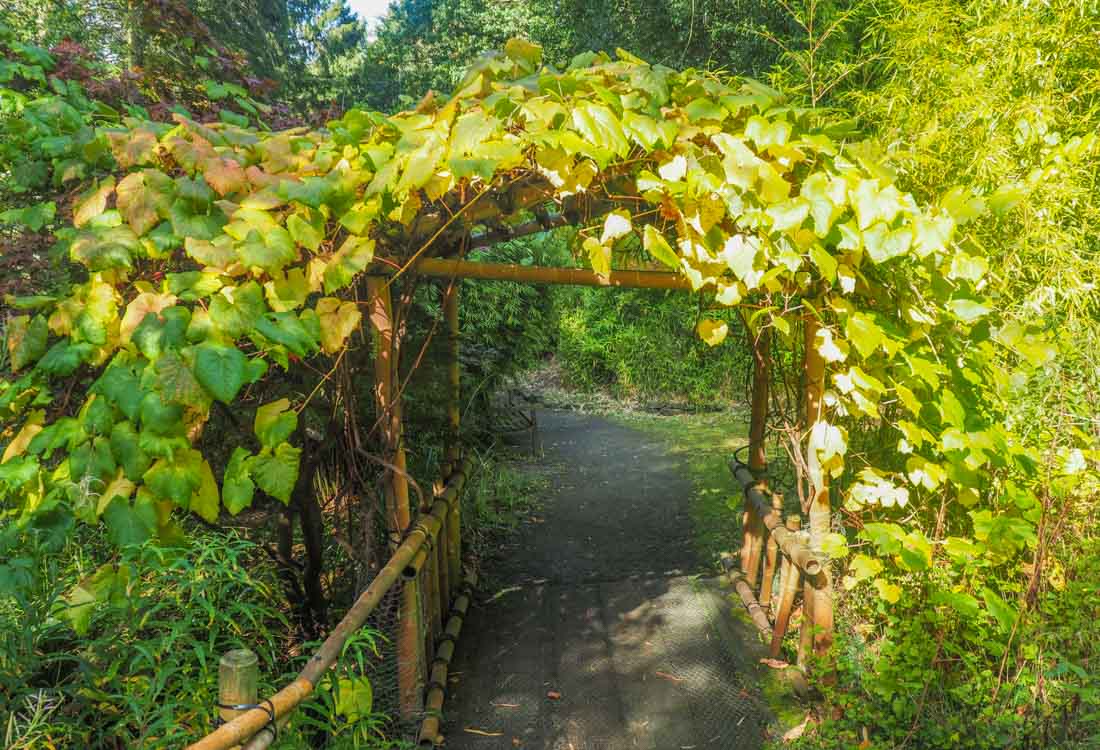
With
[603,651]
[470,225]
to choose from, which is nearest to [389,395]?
[470,225]

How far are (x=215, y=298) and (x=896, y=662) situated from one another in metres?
2.14

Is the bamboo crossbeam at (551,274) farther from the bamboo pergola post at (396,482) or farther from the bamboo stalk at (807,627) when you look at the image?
the bamboo stalk at (807,627)

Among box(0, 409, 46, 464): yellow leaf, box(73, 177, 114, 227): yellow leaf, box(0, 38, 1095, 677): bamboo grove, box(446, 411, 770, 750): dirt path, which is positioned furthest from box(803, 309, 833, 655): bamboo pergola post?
box(0, 409, 46, 464): yellow leaf

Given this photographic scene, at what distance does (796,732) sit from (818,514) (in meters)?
0.72

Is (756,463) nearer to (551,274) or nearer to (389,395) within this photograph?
(551,274)

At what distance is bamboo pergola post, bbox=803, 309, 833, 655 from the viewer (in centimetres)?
240

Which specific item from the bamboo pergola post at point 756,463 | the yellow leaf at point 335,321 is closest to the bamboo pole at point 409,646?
the yellow leaf at point 335,321

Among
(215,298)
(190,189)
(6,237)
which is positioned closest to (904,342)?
(215,298)

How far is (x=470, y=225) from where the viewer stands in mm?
2311

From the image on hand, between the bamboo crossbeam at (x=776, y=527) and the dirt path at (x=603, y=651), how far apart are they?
1.67 feet

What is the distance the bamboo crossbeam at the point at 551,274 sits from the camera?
2.55 metres

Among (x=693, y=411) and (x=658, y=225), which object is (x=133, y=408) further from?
(x=693, y=411)

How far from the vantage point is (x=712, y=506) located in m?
5.47

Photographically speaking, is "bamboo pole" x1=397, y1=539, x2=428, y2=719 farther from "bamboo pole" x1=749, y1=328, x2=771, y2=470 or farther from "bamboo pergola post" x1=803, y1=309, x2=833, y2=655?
"bamboo pole" x1=749, y1=328, x2=771, y2=470
